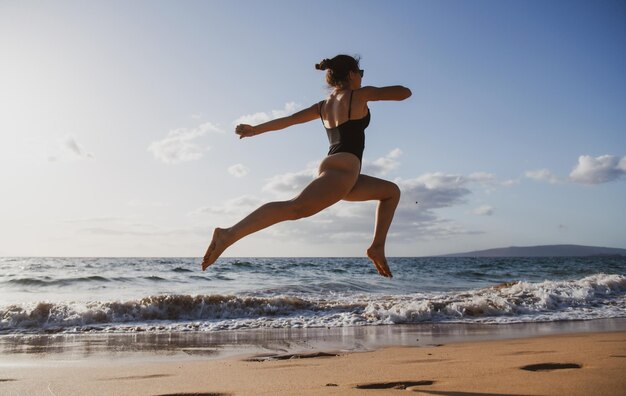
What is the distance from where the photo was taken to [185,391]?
3666 mm

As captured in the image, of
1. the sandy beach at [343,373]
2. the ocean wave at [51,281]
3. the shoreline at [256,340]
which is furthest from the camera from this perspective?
the ocean wave at [51,281]

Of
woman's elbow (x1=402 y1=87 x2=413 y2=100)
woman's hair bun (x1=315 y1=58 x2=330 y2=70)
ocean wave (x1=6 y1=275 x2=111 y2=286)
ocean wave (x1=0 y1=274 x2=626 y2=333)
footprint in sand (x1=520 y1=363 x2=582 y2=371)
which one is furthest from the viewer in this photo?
ocean wave (x1=6 y1=275 x2=111 y2=286)

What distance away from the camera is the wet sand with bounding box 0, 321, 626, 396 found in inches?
136

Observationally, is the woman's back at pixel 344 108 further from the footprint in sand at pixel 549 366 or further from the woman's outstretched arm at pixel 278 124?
the footprint in sand at pixel 549 366

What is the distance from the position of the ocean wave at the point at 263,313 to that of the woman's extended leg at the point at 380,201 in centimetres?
527

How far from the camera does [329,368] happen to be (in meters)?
4.64

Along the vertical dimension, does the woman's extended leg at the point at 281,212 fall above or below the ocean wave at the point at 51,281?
above

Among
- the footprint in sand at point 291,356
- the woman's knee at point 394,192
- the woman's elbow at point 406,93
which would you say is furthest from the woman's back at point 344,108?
the footprint in sand at point 291,356

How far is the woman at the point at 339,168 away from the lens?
3432 mm

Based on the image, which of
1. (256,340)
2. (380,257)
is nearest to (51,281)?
(256,340)

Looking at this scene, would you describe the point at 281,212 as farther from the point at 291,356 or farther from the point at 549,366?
the point at 291,356

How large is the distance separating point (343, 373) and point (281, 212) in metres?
1.77

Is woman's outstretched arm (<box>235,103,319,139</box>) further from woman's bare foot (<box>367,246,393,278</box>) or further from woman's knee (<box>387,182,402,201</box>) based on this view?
woman's bare foot (<box>367,246,393,278</box>)

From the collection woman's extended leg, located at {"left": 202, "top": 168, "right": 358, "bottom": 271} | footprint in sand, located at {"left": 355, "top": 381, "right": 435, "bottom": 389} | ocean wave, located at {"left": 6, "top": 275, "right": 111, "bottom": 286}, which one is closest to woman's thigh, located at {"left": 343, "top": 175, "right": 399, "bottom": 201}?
woman's extended leg, located at {"left": 202, "top": 168, "right": 358, "bottom": 271}
